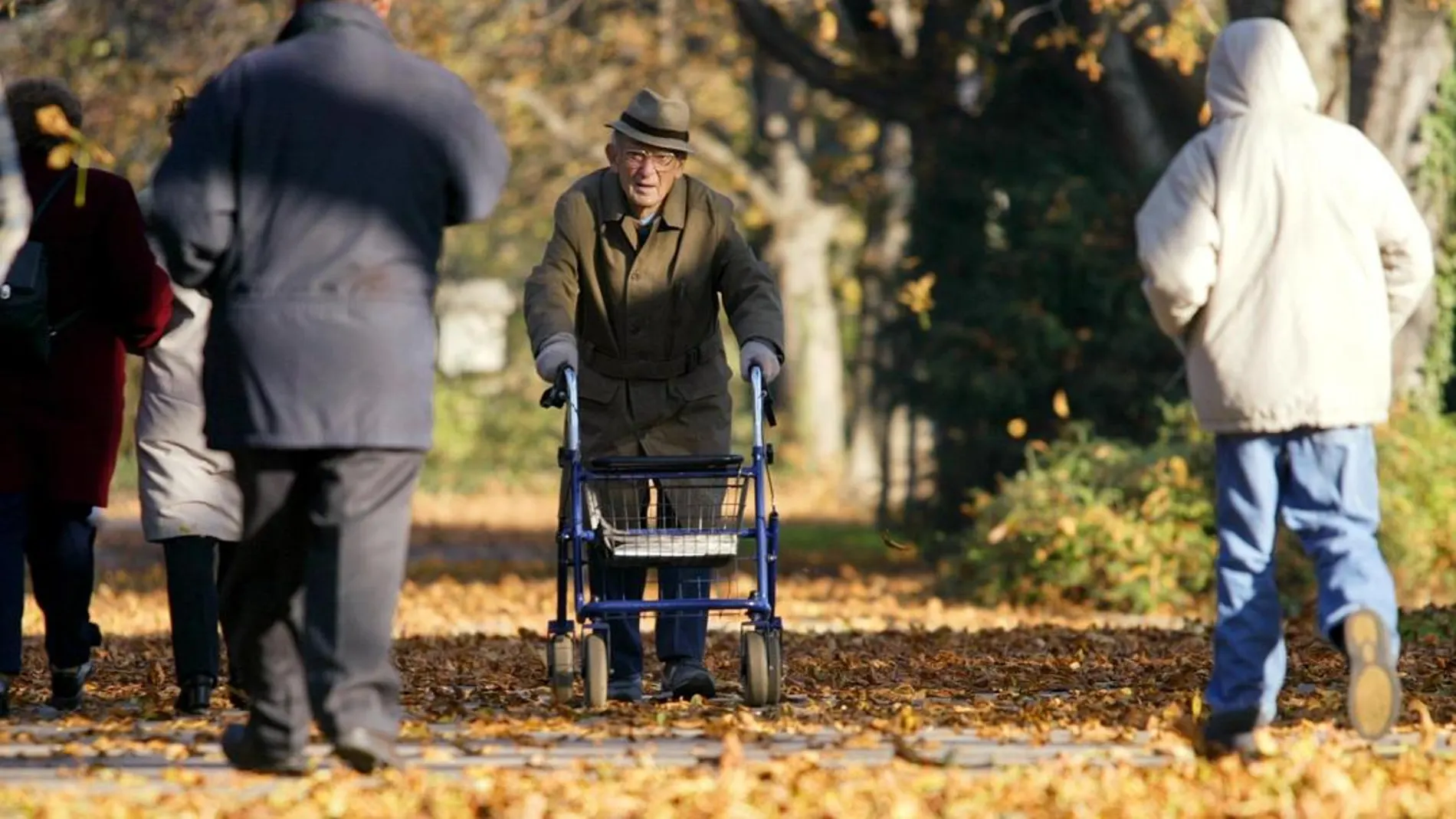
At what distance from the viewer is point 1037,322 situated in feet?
61.0

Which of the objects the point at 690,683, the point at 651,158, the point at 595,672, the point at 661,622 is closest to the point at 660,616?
the point at 661,622

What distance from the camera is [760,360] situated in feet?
28.2

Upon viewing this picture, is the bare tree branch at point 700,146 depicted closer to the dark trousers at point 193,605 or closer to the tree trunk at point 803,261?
the tree trunk at point 803,261

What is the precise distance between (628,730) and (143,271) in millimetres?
2178

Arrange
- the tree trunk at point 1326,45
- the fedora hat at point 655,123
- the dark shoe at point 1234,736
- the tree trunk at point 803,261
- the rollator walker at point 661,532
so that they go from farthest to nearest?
the tree trunk at point 803,261 < the tree trunk at point 1326,45 < the fedora hat at point 655,123 < the rollator walker at point 661,532 < the dark shoe at point 1234,736

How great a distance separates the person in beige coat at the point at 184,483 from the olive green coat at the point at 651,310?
43.5 inches

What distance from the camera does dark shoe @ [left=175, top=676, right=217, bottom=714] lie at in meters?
8.44

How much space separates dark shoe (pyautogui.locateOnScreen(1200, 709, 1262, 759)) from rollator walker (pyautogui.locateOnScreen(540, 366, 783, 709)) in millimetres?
1820

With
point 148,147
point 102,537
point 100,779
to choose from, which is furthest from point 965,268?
point 100,779

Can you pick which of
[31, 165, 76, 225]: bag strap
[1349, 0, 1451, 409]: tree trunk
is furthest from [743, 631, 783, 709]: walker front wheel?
[1349, 0, 1451, 409]: tree trunk

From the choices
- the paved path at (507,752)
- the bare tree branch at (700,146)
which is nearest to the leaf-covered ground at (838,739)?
the paved path at (507,752)

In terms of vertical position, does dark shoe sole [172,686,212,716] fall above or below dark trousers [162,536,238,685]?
below

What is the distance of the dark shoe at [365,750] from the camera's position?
6320 millimetres

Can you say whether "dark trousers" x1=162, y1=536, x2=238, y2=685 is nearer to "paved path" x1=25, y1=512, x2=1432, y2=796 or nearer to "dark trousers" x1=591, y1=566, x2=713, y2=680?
"paved path" x1=25, y1=512, x2=1432, y2=796
